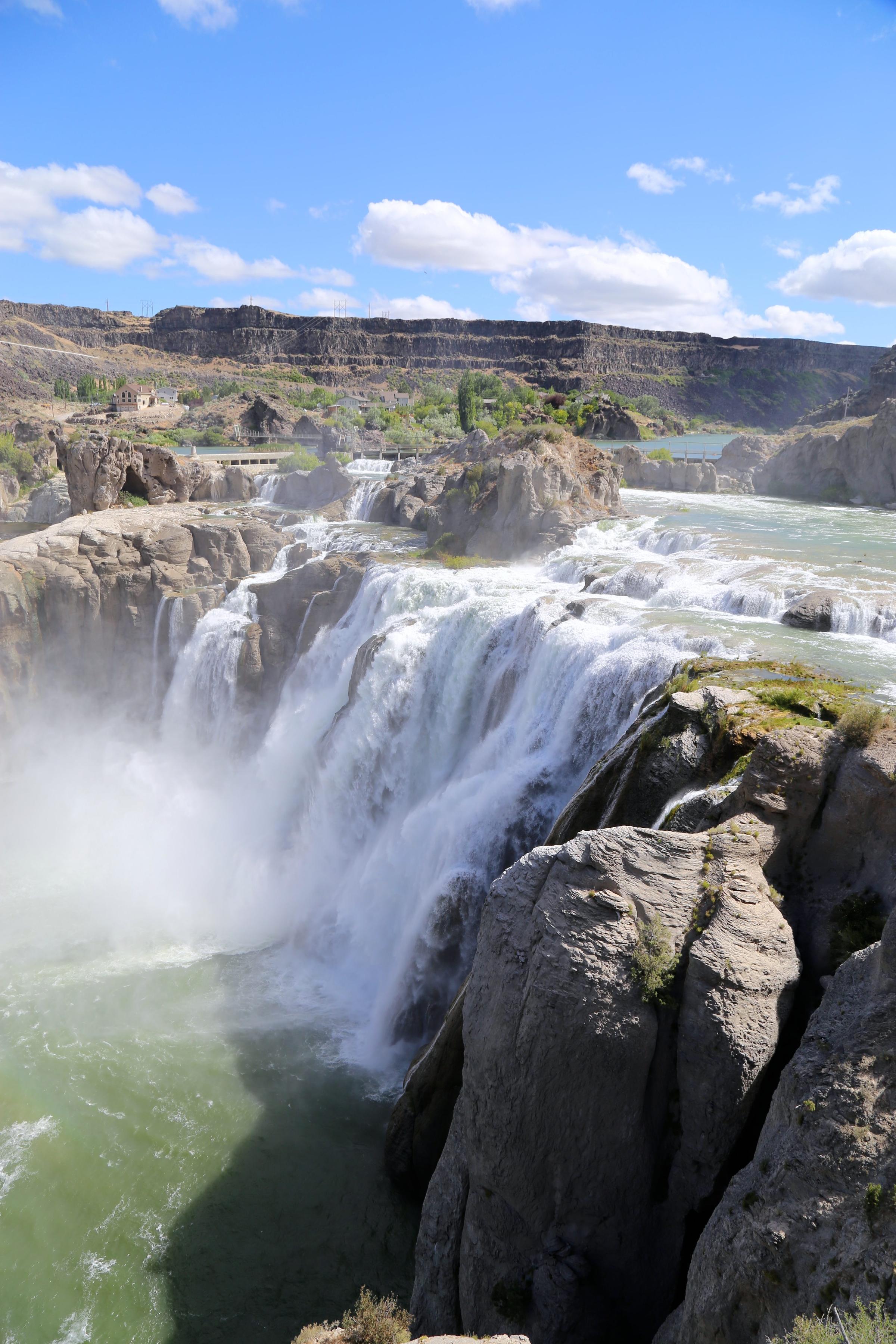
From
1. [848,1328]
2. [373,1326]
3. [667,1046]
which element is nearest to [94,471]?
[373,1326]

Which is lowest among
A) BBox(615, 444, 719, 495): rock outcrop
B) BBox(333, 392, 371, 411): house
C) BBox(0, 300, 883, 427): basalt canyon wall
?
BBox(615, 444, 719, 495): rock outcrop

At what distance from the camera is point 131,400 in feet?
287

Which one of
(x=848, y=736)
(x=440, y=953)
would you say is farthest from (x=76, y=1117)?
(x=848, y=736)

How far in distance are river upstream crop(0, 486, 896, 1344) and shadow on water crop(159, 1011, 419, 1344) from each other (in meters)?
0.03

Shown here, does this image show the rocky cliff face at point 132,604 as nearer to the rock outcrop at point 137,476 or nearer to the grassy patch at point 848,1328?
the rock outcrop at point 137,476

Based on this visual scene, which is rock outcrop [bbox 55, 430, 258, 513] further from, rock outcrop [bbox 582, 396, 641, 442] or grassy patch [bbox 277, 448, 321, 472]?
rock outcrop [bbox 582, 396, 641, 442]

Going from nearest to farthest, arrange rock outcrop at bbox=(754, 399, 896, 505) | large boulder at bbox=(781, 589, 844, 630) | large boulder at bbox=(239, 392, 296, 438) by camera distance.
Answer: large boulder at bbox=(781, 589, 844, 630) < rock outcrop at bbox=(754, 399, 896, 505) < large boulder at bbox=(239, 392, 296, 438)

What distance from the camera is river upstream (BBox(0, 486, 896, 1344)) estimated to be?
10086 millimetres

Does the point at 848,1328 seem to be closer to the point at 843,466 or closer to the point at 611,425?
the point at 843,466

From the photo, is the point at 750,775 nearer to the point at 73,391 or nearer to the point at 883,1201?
the point at 883,1201

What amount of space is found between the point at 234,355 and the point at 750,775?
474 feet

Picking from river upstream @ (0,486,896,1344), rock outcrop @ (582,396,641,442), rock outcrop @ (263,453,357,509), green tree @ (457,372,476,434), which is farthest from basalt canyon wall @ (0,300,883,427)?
river upstream @ (0,486,896,1344)

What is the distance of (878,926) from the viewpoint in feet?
22.9

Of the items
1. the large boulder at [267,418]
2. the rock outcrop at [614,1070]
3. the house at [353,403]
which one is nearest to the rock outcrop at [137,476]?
the large boulder at [267,418]
